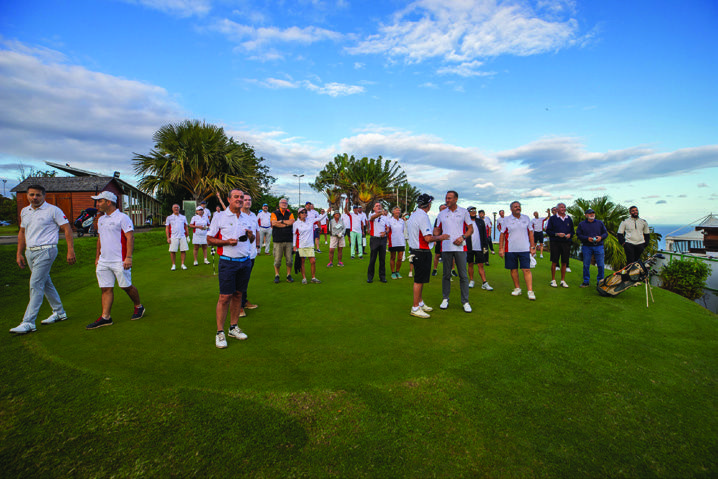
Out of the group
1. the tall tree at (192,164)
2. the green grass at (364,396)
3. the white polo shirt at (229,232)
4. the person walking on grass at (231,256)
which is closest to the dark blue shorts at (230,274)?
the person walking on grass at (231,256)

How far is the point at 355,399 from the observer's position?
312 cm

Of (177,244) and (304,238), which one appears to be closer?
(304,238)

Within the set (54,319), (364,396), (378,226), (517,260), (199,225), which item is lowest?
(364,396)

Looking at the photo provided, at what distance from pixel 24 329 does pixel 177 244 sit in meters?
6.12

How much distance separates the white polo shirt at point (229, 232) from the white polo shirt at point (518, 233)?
215 inches

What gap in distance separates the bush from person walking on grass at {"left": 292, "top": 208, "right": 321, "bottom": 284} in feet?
53.7

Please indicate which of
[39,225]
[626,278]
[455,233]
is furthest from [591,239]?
[39,225]

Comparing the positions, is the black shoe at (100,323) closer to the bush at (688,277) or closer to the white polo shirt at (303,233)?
the white polo shirt at (303,233)

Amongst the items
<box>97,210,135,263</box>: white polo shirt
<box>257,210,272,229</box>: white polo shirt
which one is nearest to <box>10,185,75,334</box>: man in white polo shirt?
<box>97,210,135,263</box>: white polo shirt

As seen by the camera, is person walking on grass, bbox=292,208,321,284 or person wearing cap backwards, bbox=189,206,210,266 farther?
person wearing cap backwards, bbox=189,206,210,266

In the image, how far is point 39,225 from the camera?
502 centimetres

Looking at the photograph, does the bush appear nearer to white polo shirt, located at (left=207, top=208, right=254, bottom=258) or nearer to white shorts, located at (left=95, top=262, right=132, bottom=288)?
white polo shirt, located at (left=207, top=208, right=254, bottom=258)

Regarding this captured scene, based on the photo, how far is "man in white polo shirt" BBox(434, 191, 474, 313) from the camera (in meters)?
6.12

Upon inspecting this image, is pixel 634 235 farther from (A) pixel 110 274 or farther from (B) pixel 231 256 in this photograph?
(A) pixel 110 274
